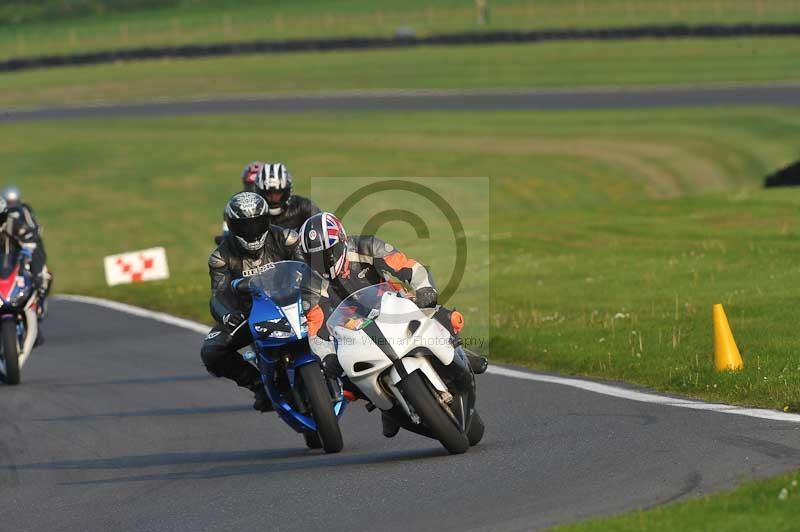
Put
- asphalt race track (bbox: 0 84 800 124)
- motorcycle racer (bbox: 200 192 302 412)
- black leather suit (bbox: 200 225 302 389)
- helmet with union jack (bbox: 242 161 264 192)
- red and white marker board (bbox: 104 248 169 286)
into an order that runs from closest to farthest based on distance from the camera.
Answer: motorcycle racer (bbox: 200 192 302 412)
black leather suit (bbox: 200 225 302 389)
helmet with union jack (bbox: 242 161 264 192)
red and white marker board (bbox: 104 248 169 286)
asphalt race track (bbox: 0 84 800 124)

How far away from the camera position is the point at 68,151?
1549 inches

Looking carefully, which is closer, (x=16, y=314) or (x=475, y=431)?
(x=475, y=431)

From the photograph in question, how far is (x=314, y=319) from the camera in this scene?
891 centimetres

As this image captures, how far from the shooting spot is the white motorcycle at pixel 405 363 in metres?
8.13

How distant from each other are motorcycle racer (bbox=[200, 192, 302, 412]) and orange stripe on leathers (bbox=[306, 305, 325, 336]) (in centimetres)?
73

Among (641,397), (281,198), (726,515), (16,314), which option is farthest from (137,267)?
(726,515)

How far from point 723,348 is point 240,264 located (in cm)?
360

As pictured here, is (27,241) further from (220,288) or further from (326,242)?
(326,242)

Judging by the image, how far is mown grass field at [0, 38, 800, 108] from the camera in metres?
51.1

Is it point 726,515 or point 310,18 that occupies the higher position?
point 726,515

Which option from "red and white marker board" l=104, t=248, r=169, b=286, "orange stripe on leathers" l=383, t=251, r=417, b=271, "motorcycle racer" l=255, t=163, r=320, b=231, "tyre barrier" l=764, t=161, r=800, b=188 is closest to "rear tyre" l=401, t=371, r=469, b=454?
"orange stripe on leathers" l=383, t=251, r=417, b=271

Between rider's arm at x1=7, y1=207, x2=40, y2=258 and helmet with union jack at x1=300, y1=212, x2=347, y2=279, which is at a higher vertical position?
helmet with union jack at x1=300, y1=212, x2=347, y2=279

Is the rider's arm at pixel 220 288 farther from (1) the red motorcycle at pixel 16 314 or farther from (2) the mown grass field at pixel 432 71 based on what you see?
(2) the mown grass field at pixel 432 71

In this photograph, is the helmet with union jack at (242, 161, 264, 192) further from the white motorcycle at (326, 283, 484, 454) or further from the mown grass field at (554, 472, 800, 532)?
the mown grass field at (554, 472, 800, 532)
